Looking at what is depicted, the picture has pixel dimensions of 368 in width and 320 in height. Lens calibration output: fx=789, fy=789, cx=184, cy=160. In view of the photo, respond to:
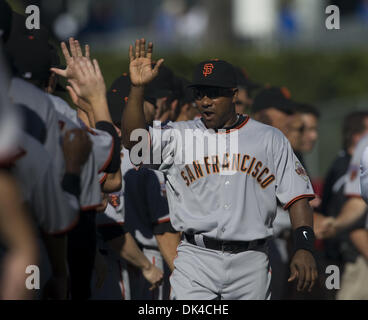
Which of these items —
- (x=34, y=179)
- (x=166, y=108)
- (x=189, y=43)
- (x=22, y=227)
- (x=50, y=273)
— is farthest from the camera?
(x=189, y=43)

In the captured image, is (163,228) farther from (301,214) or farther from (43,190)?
(43,190)

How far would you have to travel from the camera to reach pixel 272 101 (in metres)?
6.87

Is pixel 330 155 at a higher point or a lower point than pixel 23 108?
lower

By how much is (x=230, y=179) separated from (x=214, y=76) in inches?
24.8

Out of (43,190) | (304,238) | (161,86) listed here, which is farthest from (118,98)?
(43,190)

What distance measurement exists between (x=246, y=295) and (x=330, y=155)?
11.0 metres

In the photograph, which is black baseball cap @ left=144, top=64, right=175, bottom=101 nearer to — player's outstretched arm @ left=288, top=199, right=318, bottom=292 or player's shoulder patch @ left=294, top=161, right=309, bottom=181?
player's shoulder patch @ left=294, top=161, right=309, bottom=181

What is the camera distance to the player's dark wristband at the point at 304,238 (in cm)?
447

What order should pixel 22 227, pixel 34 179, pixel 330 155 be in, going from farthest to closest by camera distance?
pixel 330 155 → pixel 34 179 → pixel 22 227

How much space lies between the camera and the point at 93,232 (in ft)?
14.1

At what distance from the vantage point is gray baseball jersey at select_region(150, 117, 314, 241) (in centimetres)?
462
